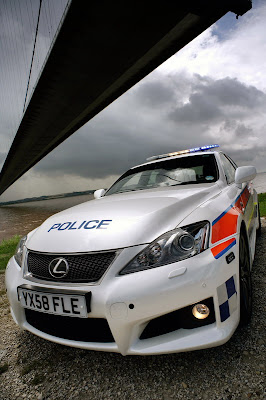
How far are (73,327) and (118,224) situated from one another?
63cm

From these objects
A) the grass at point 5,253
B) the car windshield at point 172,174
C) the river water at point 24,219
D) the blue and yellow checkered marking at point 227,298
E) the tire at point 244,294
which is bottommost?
the river water at point 24,219

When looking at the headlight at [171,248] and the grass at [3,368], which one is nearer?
the headlight at [171,248]

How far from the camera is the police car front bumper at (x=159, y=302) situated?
4.10ft

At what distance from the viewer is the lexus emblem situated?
145cm

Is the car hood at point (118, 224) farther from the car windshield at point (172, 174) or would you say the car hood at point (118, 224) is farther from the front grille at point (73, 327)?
the car windshield at point (172, 174)

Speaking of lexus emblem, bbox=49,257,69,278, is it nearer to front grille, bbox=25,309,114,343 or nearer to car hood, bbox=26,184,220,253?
car hood, bbox=26,184,220,253

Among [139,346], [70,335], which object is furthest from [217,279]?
[70,335]

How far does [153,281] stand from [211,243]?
39cm

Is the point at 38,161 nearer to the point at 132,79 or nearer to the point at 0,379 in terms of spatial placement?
the point at 132,79

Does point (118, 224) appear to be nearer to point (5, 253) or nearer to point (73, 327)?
point (73, 327)

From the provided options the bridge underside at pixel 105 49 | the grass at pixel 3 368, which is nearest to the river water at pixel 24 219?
the bridge underside at pixel 105 49

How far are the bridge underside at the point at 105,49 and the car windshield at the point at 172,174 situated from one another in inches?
531

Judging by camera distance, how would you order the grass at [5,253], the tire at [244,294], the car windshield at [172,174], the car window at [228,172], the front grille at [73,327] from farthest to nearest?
the grass at [5,253]
the car window at [228,172]
the car windshield at [172,174]
the tire at [244,294]
the front grille at [73,327]

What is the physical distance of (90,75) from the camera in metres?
18.9
